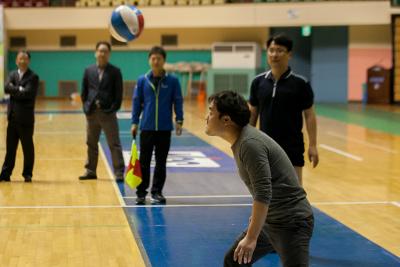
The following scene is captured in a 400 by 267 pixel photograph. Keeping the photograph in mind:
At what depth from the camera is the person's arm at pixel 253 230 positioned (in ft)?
13.8

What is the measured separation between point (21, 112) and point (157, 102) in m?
2.60

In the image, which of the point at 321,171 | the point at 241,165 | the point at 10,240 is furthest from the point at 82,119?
the point at 241,165

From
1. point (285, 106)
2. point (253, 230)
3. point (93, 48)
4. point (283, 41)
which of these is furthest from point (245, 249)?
point (93, 48)

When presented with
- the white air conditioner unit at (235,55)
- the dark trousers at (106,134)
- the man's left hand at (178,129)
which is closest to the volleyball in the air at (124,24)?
the dark trousers at (106,134)

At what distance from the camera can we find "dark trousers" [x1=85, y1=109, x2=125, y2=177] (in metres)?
11.3

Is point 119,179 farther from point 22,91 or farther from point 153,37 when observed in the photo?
point 153,37

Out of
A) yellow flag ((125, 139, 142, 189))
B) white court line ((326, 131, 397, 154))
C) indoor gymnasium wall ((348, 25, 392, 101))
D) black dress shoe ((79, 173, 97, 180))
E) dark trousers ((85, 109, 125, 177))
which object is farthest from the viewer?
indoor gymnasium wall ((348, 25, 392, 101))

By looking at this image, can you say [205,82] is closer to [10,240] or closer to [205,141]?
[205,141]

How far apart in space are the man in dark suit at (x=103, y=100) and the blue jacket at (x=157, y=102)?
1.80 meters

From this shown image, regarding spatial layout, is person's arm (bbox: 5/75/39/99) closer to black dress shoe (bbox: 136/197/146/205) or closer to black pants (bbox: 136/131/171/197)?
black pants (bbox: 136/131/171/197)

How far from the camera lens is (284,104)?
6.92 meters

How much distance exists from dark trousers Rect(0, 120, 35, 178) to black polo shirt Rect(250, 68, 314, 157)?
5003 millimetres

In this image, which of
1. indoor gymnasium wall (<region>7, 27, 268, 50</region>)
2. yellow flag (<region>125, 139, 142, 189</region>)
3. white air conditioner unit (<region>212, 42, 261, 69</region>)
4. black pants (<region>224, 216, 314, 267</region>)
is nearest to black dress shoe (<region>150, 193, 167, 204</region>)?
yellow flag (<region>125, 139, 142, 189</region>)

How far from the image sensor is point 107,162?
43.8ft
